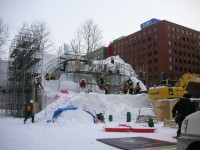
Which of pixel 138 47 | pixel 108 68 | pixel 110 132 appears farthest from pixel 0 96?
pixel 138 47

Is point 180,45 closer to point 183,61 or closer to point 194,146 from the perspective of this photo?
point 183,61

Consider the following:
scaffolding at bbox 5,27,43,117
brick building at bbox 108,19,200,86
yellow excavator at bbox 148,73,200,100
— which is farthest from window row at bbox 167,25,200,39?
scaffolding at bbox 5,27,43,117

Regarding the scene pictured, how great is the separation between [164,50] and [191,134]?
69343 mm

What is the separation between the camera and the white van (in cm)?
462

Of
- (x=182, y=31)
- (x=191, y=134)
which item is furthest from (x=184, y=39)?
(x=191, y=134)

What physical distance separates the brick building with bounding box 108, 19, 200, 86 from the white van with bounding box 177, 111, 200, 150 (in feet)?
204

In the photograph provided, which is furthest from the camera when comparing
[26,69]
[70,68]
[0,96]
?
[0,96]

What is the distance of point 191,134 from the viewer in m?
4.73

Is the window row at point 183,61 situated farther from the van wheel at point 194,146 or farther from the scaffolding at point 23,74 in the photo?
the van wheel at point 194,146

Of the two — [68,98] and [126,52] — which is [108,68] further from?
[126,52]

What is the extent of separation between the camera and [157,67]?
7212 cm

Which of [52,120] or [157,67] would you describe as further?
[157,67]

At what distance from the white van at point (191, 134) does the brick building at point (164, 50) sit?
62123mm

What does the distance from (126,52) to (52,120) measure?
7216 cm
